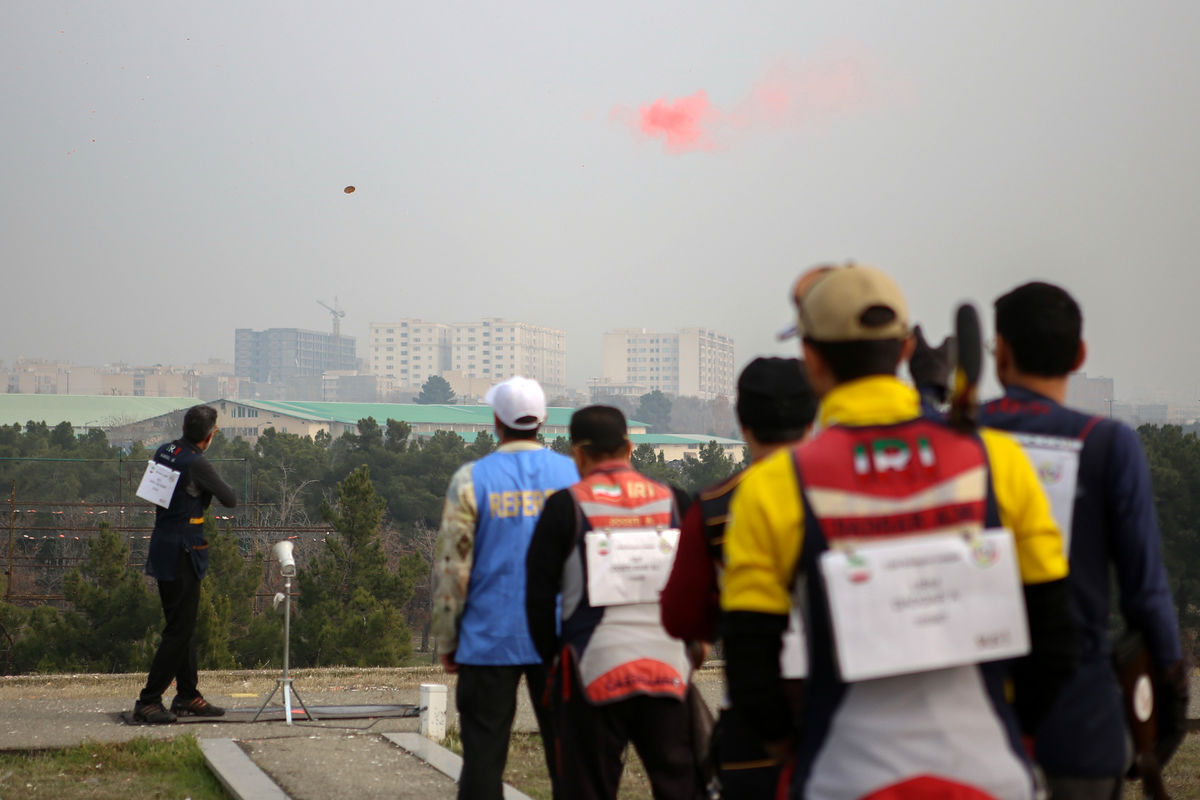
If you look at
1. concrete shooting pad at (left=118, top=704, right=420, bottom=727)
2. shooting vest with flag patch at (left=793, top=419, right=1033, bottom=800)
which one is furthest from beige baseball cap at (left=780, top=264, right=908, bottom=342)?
concrete shooting pad at (left=118, top=704, right=420, bottom=727)

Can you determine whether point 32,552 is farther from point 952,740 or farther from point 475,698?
point 952,740

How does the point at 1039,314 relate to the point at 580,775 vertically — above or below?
above

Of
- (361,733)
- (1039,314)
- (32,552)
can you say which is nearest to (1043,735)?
(1039,314)

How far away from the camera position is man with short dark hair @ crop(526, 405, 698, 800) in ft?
12.1

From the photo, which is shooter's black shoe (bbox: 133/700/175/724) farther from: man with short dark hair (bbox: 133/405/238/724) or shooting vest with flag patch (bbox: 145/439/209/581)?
shooting vest with flag patch (bbox: 145/439/209/581)

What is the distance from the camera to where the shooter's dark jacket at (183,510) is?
734 cm

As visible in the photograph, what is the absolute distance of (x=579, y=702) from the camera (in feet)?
12.2

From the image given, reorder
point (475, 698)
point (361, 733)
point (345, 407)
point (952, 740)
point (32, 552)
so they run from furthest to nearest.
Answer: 1. point (345, 407)
2. point (32, 552)
3. point (361, 733)
4. point (475, 698)
5. point (952, 740)

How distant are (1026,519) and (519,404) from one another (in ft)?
8.28

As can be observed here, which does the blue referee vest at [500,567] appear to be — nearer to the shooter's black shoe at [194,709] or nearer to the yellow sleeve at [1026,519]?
the yellow sleeve at [1026,519]

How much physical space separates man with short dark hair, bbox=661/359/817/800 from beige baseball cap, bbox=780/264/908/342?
0.58m

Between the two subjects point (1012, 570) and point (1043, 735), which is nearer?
point (1012, 570)

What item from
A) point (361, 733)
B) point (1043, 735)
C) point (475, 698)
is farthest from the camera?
point (361, 733)

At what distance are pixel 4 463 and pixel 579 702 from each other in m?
45.4
